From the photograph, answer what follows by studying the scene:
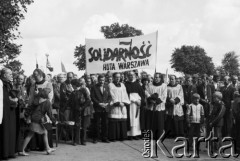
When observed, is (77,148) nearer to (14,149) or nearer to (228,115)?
(14,149)

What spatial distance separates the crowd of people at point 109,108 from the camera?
9.97 meters

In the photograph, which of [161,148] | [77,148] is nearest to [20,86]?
[77,148]

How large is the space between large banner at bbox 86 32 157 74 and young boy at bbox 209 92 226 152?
4.59 metres

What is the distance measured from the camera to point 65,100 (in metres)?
12.3

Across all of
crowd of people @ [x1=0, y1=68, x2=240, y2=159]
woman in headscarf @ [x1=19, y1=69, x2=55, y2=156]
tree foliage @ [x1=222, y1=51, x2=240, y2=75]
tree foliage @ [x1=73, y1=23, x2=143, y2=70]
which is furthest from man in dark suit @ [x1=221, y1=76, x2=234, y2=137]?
tree foliage @ [x1=222, y1=51, x2=240, y2=75]

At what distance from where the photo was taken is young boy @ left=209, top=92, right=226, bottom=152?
10.3 meters

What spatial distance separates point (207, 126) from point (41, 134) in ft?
13.6

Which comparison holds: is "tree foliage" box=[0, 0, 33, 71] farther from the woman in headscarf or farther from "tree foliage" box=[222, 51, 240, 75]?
"tree foliage" box=[222, 51, 240, 75]

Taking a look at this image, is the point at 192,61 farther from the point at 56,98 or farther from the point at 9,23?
the point at 56,98

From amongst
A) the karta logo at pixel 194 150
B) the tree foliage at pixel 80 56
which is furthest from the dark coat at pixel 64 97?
the tree foliage at pixel 80 56

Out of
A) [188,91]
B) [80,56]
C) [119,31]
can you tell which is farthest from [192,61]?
[188,91]

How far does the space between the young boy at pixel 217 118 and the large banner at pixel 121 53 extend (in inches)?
181

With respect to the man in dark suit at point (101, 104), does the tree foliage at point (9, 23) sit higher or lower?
higher

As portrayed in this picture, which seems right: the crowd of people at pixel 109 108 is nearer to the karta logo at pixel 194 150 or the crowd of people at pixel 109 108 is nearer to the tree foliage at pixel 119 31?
the karta logo at pixel 194 150
